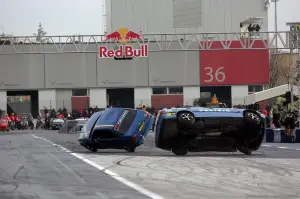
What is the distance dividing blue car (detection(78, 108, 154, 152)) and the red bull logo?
24.2 metres

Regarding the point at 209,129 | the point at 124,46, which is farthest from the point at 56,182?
the point at 124,46

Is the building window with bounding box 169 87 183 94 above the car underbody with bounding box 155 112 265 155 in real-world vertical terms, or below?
above

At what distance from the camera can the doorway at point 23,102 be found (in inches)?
2441

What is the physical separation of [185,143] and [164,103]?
143 ft

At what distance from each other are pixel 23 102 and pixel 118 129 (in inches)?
1884

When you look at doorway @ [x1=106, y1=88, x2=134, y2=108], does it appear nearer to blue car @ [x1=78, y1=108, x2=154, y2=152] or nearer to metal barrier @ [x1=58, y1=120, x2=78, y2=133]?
metal barrier @ [x1=58, y1=120, x2=78, y2=133]

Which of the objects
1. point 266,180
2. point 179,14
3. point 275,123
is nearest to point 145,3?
point 179,14

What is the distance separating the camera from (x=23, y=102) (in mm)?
64500

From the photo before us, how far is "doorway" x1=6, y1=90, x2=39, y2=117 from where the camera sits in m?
62.0

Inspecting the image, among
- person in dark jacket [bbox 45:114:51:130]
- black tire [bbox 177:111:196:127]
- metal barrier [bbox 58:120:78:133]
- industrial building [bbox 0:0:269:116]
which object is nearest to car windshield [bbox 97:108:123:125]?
black tire [bbox 177:111:196:127]

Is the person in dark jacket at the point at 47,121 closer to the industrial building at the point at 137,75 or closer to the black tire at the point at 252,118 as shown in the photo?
the industrial building at the point at 137,75

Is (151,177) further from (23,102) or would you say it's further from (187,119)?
(23,102)

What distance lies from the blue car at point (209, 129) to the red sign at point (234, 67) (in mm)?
43445

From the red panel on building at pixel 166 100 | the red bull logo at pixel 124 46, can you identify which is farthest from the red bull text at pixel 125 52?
the red panel on building at pixel 166 100
